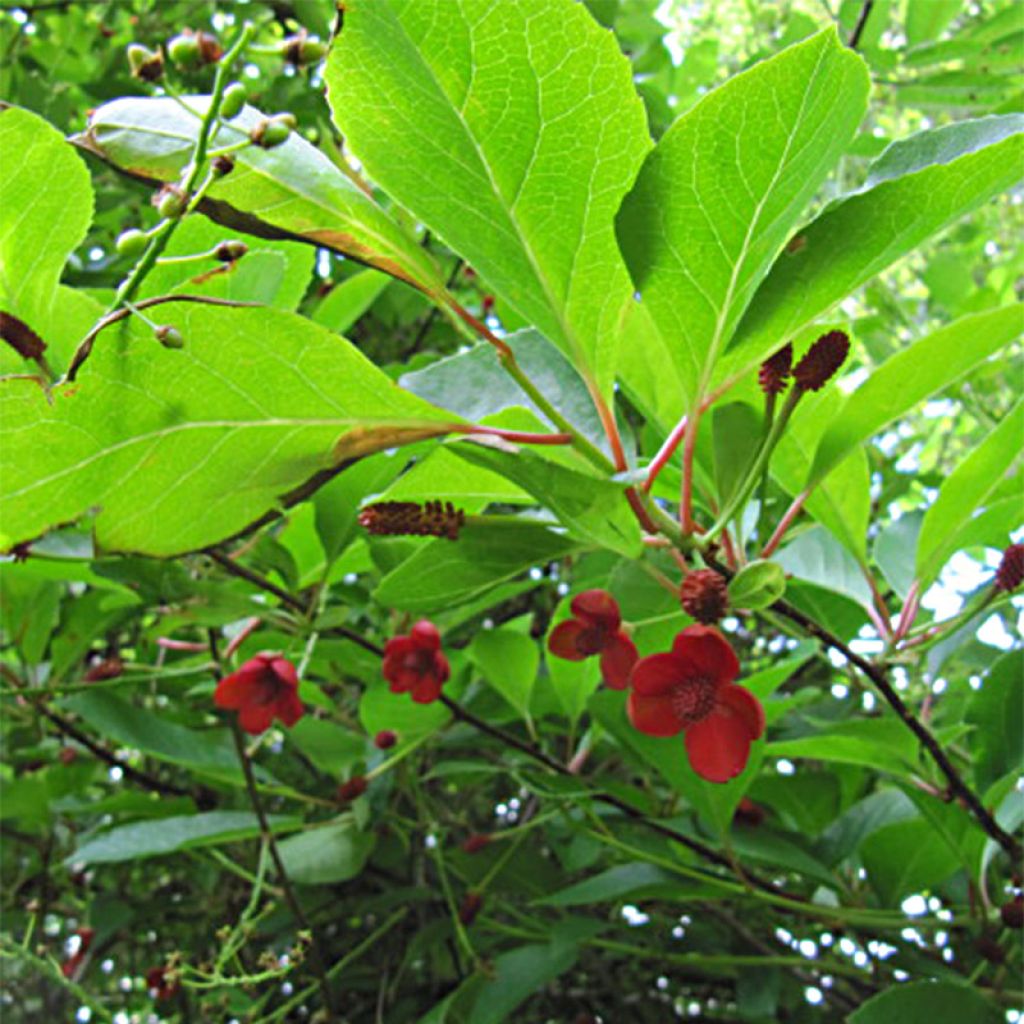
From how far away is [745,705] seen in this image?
0.86 m

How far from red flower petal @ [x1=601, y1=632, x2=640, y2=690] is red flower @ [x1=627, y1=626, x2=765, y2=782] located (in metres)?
0.06

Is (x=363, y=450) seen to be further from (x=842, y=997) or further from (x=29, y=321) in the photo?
(x=842, y=997)

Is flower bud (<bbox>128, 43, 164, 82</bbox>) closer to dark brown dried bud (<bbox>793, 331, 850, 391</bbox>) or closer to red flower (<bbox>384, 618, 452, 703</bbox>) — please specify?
dark brown dried bud (<bbox>793, 331, 850, 391</bbox>)

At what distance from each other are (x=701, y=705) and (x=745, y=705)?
0.03m

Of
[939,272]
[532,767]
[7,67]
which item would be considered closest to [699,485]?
[532,767]

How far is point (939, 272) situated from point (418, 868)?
1219mm

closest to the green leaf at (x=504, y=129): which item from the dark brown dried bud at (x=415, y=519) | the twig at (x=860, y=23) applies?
the dark brown dried bud at (x=415, y=519)

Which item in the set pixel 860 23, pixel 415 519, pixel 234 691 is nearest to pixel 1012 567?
pixel 415 519

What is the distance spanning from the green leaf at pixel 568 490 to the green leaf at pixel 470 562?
0.09 meters

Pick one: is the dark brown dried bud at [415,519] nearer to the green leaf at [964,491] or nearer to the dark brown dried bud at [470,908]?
the green leaf at [964,491]

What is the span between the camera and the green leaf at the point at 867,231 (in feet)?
2.16

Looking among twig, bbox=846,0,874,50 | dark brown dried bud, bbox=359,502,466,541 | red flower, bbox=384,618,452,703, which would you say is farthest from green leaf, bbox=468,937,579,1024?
twig, bbox=846,0,874,50

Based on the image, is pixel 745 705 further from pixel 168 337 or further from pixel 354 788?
pixel 354 788

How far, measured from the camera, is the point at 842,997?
1435 mm
